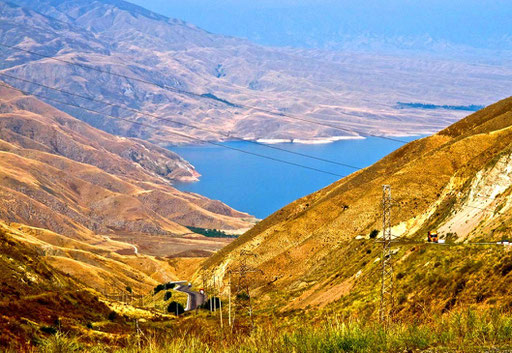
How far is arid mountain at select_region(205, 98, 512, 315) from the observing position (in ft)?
97.6

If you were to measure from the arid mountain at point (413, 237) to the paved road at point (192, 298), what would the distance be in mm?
4921

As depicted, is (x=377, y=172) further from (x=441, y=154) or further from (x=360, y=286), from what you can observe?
(x=360, y=286)

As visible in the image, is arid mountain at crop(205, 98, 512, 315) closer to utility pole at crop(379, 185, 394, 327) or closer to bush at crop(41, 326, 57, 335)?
utility pole at crop(379, 185, 394, 327)

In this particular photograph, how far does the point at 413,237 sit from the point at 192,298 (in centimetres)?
4355

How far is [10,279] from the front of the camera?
46.1 m

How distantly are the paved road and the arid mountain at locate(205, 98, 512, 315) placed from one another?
194 inches

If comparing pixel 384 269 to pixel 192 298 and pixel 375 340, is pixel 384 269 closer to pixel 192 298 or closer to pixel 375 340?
pixel 375 340

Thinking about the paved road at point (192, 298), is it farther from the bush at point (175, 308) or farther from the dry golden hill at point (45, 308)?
the dry golden hill at point (45, 308)

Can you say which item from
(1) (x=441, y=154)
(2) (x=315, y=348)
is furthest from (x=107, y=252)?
(2) (x=315, y=348)

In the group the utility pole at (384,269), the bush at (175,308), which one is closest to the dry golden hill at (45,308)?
the utility pole at (384,269)

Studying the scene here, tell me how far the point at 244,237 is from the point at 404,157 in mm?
26674

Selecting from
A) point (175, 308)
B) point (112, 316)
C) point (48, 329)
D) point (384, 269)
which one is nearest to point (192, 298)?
point (175, 308)

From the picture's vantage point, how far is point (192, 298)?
85.6 meters

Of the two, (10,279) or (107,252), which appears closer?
(10,279)
